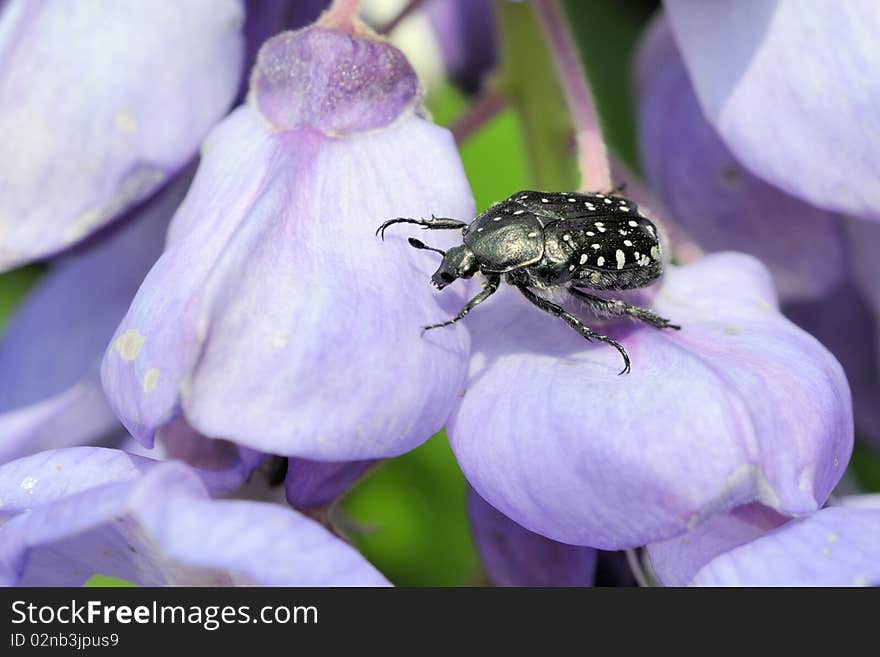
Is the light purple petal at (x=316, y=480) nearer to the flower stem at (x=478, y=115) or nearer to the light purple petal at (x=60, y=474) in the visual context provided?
the light purple petal at (x=60, y=474)

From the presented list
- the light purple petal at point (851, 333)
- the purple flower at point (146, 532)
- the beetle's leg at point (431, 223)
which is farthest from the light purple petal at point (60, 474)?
the light purple petal at point (851, 333)

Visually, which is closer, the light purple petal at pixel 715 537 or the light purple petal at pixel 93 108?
the light purple petal at pixel 715 537

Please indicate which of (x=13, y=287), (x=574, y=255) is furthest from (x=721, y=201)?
(x=13, y=287)

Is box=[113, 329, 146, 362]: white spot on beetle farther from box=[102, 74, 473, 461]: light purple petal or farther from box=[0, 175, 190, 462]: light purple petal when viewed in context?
box=[0, 175, 190, 462]: light purple petal

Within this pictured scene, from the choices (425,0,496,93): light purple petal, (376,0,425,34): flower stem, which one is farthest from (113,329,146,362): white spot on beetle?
(425,0,496,93): light purple petal

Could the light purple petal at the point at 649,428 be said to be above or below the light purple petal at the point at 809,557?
above

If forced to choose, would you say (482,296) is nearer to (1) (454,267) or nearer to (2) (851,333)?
(1) (454,267)

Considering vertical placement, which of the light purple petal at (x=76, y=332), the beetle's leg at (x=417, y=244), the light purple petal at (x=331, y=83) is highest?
the light purple petal at (x=331, y=83)
